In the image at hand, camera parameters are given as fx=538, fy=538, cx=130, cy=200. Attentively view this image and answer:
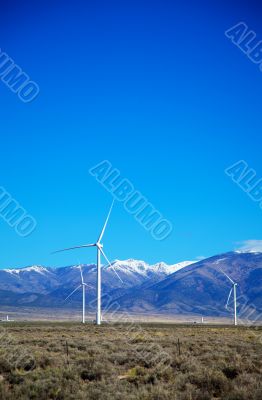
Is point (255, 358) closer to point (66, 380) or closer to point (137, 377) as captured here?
point (137, 377)

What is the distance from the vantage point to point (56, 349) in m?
30.9

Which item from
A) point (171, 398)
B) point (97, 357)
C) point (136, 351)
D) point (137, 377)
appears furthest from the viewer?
point (136, 351)

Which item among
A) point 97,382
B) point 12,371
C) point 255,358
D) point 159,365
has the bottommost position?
point 12,371

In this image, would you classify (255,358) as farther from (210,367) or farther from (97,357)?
(97,357)

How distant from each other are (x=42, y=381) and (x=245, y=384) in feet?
24.0

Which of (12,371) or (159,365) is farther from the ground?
(159,365)

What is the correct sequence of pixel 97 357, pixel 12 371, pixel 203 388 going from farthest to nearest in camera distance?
pixel 97 357 → pixel 12 371 → pixel 203 388

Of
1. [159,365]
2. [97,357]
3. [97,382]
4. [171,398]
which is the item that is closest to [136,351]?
[97,357]

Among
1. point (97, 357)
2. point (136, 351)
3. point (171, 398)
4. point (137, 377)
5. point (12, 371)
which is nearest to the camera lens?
point (171, 398)

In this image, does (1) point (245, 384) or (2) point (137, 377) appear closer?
(1) point (245, 384)

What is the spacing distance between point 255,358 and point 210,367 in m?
4.07

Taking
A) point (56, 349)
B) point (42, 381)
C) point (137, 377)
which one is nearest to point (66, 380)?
Answer: point (42, 381)

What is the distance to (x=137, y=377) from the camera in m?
21.0

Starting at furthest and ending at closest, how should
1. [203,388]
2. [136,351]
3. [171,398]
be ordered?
[136,351] → [203,388] → [171,398]
